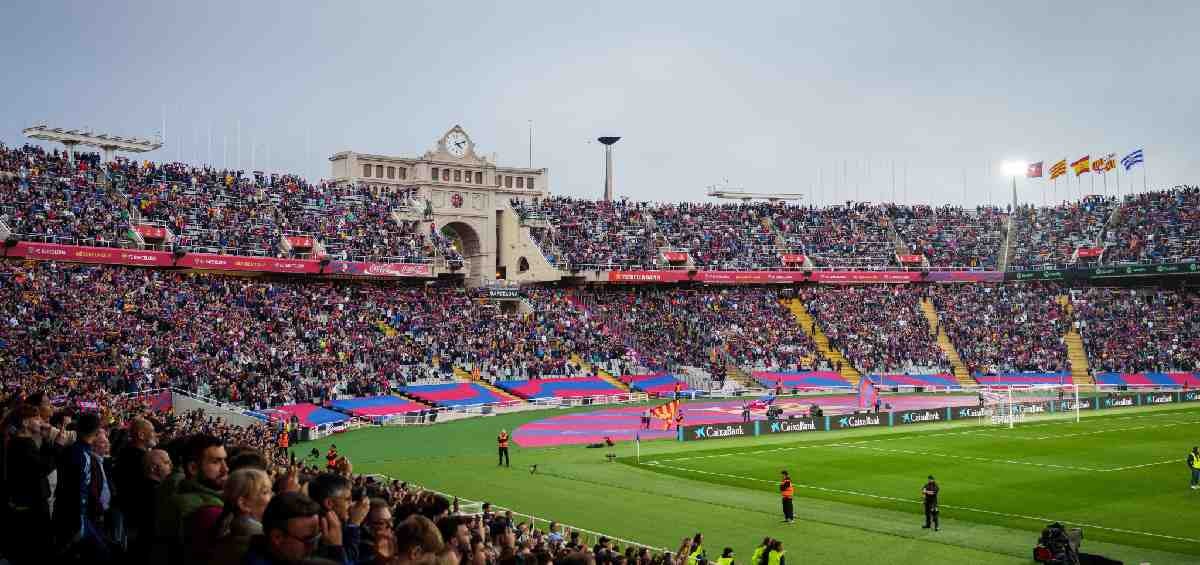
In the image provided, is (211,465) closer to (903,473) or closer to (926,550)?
(926,550)

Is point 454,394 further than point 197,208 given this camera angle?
No

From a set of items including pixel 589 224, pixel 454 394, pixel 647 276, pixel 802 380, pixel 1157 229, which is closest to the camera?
pixel 454 394

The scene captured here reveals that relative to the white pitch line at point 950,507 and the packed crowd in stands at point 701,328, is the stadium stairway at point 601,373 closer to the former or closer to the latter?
the packed crowd in stands at point 701,328

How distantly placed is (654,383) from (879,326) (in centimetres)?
2116

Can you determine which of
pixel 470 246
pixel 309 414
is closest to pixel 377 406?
pixel 309 414

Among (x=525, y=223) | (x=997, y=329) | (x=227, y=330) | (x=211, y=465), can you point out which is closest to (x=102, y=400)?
(x=227, y=330)

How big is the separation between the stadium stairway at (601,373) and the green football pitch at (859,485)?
1566cm

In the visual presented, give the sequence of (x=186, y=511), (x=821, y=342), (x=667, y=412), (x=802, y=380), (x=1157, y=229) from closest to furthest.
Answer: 1. (x=186, y=511)
2. (x=667, y=412)
3. (x=802, y=380)
4. (x=821, y=342)
5. (x=1157, y=229)

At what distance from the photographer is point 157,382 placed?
42.8 metres

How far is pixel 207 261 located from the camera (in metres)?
55.1

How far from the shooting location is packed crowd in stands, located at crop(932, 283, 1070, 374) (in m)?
74.7

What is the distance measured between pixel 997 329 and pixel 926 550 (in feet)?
196

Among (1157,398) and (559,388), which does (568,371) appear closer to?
(559,388)

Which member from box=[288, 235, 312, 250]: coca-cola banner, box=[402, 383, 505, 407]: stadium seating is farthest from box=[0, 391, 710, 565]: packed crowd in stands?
box=[288, 235, 312, 250]: coca-cola banner
